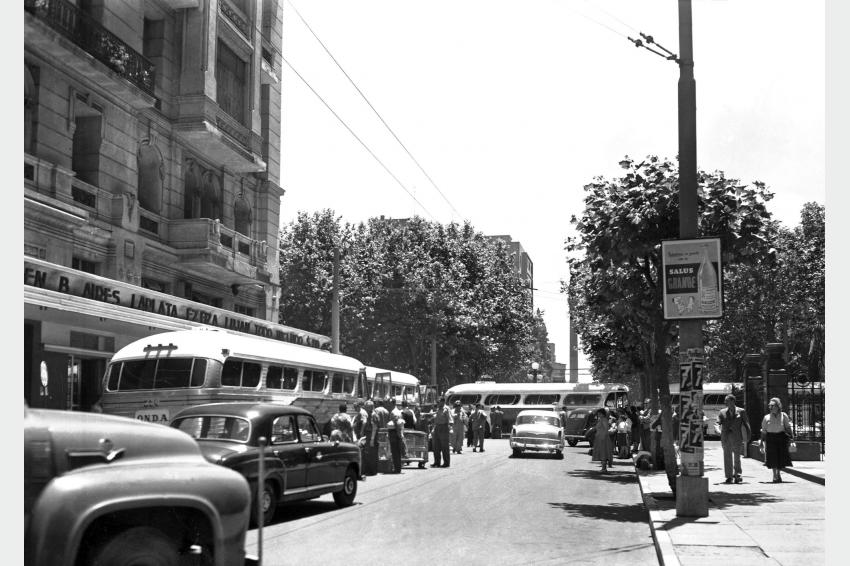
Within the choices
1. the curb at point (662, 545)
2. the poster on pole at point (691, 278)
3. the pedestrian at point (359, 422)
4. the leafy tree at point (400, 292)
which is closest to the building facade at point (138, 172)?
the curb at point (662, 545)

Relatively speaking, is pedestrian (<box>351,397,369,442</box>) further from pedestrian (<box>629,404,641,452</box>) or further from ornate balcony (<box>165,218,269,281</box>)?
ornate balcony (<box>165,218,269,281</box>)

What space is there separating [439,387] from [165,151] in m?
53.3

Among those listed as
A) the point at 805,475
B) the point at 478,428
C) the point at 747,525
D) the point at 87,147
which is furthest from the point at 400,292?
the point at 87,147

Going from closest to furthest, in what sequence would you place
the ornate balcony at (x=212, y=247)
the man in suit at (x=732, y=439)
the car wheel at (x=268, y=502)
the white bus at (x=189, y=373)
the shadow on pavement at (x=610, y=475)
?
the white bus at (x=189, y=373) → the ornate balcony at (x=212, y=247) → the car wheel at (x=268, y=502) → the man in suit at (x=732, y=439) → the shadow on pavement at (x=610, y=475)

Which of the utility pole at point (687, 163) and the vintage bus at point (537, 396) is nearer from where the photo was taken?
the utility pole at point (687, 163)

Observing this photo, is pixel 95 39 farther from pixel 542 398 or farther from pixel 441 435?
pixel 542 398

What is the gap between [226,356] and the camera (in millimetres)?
6844

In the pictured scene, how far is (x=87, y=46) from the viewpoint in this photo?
4504 mm

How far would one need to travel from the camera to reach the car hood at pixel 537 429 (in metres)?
30.3

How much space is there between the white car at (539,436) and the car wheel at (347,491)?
53.0ft

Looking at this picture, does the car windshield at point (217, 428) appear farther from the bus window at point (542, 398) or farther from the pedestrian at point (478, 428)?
the bus window at point (542, 398)
